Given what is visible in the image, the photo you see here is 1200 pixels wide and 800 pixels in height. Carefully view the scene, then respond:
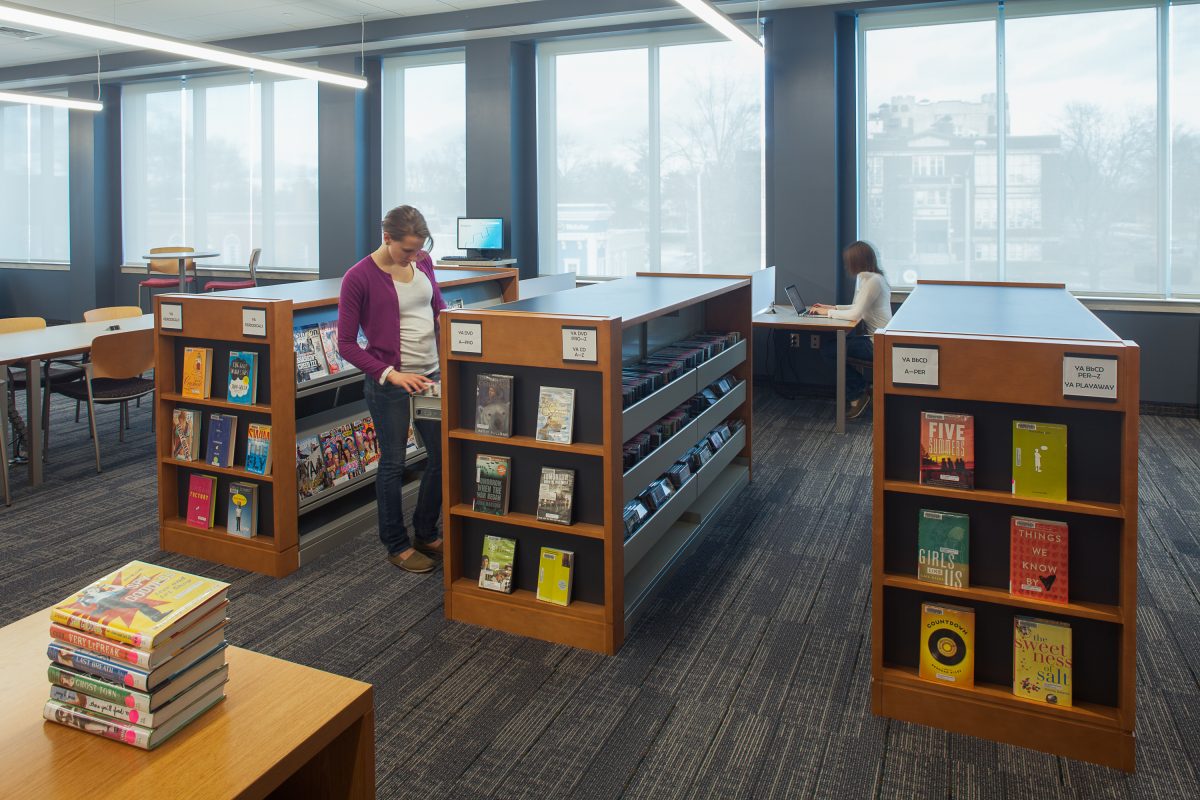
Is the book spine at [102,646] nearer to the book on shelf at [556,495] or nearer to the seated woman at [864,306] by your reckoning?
the book on shelf at [556,495]

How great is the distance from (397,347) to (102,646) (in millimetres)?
2121

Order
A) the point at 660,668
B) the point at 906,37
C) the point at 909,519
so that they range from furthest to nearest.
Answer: the point at 906,37, the point at 660,668, the point at 909,519

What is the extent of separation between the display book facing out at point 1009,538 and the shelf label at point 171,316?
271cm

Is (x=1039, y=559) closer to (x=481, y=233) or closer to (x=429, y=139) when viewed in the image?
(x=481, y=233)

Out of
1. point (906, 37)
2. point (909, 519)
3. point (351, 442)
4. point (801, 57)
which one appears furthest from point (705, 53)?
point (909, 519)

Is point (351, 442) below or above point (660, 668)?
above

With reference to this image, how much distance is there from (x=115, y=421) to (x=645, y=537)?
4.57 metres

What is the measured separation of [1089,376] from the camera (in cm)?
209

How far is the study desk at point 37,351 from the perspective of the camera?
4398 millimetres

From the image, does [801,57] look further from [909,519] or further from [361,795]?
[361,795]

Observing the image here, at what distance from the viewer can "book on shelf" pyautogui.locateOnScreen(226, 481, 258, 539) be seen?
11.6 feet

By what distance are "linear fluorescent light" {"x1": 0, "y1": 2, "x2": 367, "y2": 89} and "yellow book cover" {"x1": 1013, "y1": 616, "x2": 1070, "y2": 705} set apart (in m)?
4.58

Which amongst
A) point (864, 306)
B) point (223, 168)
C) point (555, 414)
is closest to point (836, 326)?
point (864, 306)

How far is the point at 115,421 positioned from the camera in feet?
20.1
